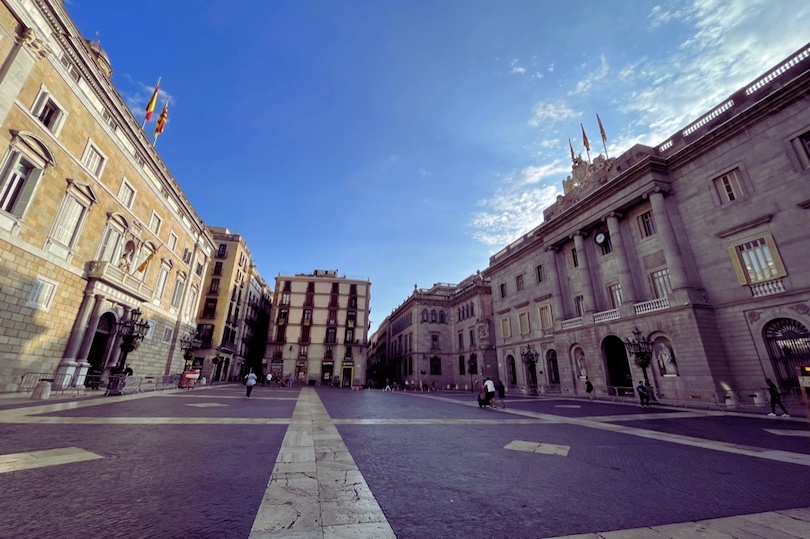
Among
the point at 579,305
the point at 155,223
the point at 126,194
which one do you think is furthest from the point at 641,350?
the point at 155,223

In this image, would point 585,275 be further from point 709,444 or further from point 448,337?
point 448,337

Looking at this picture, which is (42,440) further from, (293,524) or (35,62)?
(35,62)

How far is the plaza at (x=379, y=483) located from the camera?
2.63 metres

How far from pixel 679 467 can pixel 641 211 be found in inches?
857

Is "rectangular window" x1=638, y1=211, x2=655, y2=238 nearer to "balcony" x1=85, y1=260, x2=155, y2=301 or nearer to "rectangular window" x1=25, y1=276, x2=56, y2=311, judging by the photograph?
"balcony" x1=85, y1=260, x2=155, y2=301

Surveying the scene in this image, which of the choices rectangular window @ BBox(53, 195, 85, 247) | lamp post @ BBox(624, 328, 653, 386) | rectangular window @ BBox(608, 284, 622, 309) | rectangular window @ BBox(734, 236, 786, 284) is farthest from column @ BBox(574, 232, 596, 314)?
rectangular window @ BBox(53, 195, 85, 247)

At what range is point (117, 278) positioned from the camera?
17.9m

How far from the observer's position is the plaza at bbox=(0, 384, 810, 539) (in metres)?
2.63

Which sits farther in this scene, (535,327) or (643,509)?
(535,327)

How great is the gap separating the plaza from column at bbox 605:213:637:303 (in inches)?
594

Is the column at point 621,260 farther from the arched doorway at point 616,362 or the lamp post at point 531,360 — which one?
the lamp post at point 531,360

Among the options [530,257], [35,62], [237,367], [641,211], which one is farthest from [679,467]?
[237,367]

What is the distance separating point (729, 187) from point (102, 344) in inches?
1449

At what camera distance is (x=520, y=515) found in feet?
9.84
